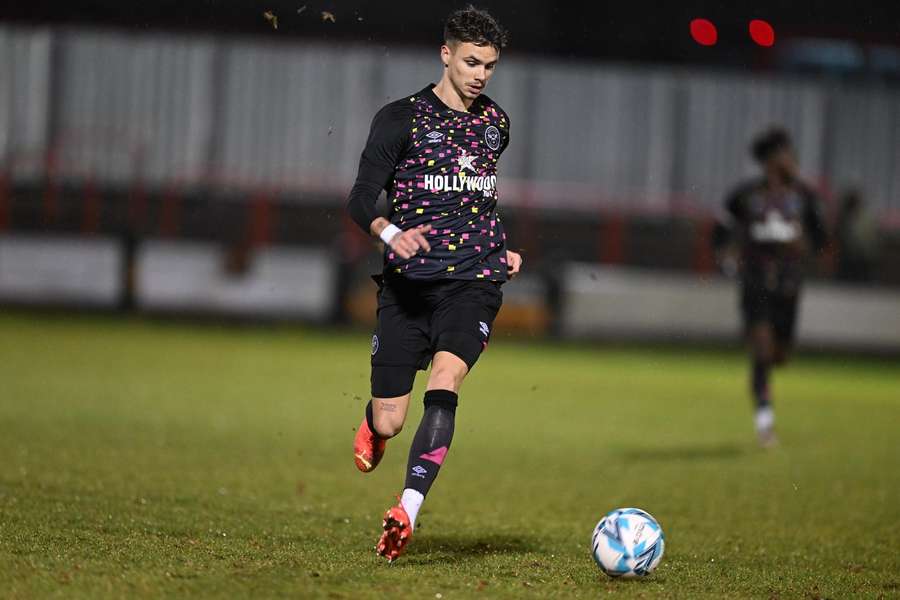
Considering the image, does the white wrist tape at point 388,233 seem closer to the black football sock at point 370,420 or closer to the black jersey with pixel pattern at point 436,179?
the black jersey with pixel pattern at point 436,179

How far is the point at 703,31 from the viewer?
2288 centimetres

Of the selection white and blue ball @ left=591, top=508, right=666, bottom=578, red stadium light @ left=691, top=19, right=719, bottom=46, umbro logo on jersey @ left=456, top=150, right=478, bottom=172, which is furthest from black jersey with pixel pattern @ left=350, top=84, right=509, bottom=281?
red stadium light @ left=691, top=19, right=719, bottom=46

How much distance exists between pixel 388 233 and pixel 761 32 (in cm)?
1870

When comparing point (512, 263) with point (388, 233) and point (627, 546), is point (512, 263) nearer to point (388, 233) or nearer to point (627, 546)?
point (388, 233)

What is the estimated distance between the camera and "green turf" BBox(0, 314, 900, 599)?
215 inches

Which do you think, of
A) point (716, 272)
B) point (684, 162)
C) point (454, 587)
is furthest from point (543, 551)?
point (684, 162)

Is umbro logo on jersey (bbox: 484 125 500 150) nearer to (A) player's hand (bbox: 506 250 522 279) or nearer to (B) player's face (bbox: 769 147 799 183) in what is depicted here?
(A) player's hand (bbox: 506 250 522 279)

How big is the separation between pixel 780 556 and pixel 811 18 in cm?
1614

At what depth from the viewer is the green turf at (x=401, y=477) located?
5457 mm

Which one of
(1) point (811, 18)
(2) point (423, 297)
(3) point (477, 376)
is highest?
(1) point (811, 18)

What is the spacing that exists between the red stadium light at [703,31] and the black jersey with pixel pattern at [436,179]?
17.6m

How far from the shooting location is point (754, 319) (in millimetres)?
11016

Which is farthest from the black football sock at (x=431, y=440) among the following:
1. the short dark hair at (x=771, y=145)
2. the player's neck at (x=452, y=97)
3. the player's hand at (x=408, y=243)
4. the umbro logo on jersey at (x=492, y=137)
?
the short dark hair at (x=771, y=145)

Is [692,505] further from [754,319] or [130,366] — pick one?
[130,366]
